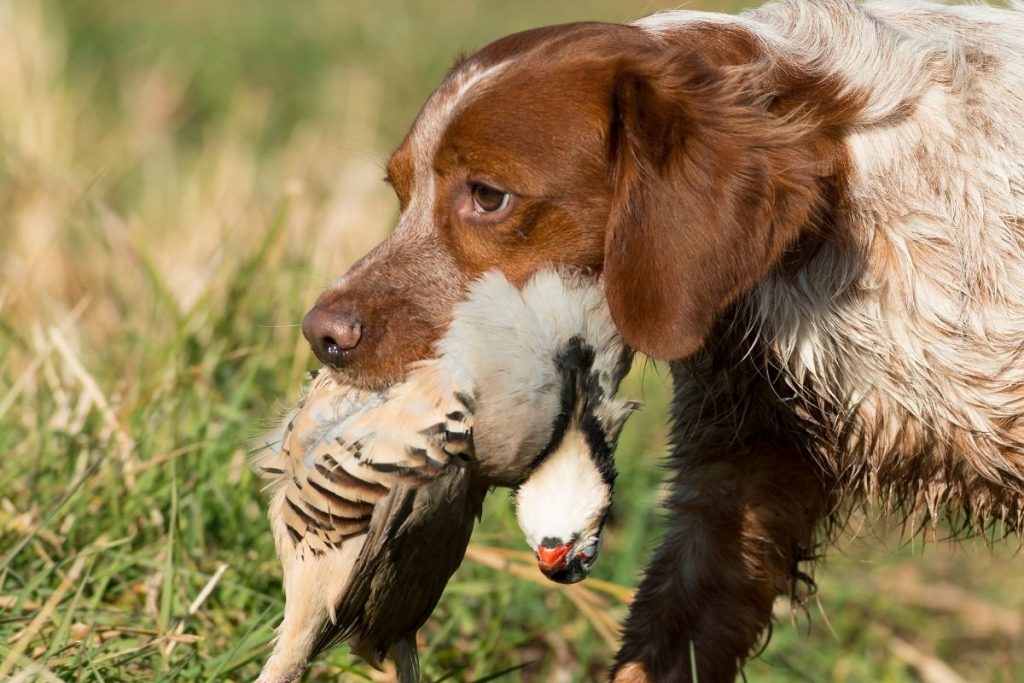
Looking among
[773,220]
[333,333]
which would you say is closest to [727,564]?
[773,220]

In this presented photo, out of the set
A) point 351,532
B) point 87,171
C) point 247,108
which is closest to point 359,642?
point 351,532

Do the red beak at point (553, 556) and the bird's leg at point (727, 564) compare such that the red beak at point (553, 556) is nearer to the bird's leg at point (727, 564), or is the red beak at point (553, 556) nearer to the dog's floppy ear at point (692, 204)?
the dog's floppy ear at point (692, 204)

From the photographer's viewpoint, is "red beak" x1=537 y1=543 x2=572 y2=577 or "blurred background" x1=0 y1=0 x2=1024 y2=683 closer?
"red beak" x1=537 y1=543 x2=572 y2=577

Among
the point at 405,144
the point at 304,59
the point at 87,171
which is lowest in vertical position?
the point at 304,59

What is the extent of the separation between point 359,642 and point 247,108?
5.80 metres

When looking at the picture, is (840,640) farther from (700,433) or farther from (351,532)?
(351,532)

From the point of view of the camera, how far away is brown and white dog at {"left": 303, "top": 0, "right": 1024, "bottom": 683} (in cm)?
274

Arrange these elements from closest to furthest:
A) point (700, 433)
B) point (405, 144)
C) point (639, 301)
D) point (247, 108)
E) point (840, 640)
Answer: point (639, 301), point (405, 144), point (700, 433), point (840, 640), point (247, 108)

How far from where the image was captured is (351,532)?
8.06ft

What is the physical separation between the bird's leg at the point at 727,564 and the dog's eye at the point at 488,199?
774mm

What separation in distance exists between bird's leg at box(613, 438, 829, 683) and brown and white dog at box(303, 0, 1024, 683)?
0.10 meters

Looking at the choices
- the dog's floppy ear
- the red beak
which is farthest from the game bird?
the dog's floppy ear

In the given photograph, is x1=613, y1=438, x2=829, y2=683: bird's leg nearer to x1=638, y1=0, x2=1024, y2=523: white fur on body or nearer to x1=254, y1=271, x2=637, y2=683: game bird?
x1=638, y1=0, x2=1024, y2=523: white fur on body

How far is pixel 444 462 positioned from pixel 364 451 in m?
0.12
